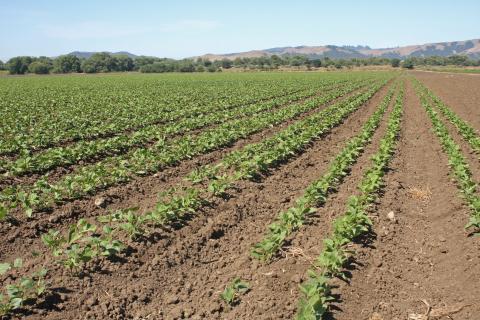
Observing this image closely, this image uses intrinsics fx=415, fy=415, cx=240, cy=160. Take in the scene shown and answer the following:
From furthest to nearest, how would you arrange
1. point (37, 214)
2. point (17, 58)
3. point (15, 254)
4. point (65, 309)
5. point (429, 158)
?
point (17, 58)
point (429, 158)
point (37, 214)
point (15, 254)
point (65, 309)

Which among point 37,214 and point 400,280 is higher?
point 37,214

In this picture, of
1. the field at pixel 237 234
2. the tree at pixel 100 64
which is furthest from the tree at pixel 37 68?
the field at pixel 237 234

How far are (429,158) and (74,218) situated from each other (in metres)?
9.77

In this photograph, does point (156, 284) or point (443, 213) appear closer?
point (156, 284)

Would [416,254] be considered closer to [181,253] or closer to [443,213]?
[443,213]

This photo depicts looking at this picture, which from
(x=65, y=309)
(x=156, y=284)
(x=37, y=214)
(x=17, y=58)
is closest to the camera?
(x=65, y=309)

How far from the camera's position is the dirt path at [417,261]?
15.7 feet

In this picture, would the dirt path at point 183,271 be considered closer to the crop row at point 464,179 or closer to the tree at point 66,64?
the crop row at point 464,179

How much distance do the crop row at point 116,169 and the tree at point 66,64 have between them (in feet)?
353

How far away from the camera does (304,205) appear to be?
7.21 m

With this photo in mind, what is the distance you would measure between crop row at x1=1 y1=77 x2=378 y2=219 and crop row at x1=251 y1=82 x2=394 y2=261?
365 cm

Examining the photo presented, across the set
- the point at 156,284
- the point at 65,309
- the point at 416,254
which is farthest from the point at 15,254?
the point at 416,254

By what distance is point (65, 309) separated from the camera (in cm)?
448

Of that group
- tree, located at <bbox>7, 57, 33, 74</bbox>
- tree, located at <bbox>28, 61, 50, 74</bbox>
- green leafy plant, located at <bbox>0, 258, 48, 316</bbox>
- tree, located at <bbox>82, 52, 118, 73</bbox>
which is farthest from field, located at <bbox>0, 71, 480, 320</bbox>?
tree, located at <bbox>7, 57, 33, 74</bbox>
